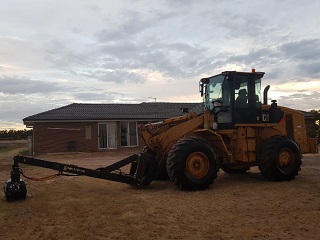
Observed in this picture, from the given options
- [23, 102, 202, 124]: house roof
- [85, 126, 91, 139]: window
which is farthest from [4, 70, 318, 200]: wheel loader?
[85, 126, 91, 139]: window

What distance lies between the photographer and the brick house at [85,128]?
2629 centimetres

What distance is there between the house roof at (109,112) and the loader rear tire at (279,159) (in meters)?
14.9

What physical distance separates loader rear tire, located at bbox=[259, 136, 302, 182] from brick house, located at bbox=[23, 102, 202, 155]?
1567cm

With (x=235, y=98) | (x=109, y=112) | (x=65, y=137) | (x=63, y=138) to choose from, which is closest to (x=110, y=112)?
(x=109, y=112)

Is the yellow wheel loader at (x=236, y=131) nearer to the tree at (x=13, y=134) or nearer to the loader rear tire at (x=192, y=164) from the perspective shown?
the loader rear tire at (x=192, y=164)

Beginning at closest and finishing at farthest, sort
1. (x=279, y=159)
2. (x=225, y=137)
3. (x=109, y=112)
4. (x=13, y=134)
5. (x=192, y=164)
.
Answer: (x=192, y=164) < (x=279, y=159) < (x=225, y=137) < (x=109, y=112) < (x=13, y=134)

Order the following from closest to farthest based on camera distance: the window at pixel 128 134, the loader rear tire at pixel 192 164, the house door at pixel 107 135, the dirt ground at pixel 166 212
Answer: the dirt ground at pixel 166 212 < the loader rear tire at pixel 192 164 < the house door at pixel 107 135 < the window at pixel 128 134

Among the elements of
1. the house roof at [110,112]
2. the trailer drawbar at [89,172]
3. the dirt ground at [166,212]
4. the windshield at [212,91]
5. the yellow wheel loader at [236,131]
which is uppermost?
the house roof at [110,112]

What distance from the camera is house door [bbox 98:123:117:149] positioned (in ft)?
91.7

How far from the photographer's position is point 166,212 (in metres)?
7.11

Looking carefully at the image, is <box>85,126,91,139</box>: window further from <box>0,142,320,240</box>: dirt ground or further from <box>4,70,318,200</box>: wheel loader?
<box>4,70,318,200</box>: wheel loader

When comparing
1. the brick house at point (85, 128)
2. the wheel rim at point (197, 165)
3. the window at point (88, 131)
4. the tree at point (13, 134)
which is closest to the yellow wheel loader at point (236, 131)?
the wheel rim at point (197, 165)

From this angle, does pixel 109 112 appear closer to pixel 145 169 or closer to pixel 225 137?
pixel 225 137

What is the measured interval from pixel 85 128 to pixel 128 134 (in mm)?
3286
